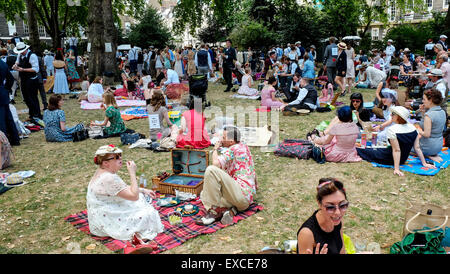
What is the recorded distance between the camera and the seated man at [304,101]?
10617mm

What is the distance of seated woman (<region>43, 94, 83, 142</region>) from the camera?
8445 millimetres

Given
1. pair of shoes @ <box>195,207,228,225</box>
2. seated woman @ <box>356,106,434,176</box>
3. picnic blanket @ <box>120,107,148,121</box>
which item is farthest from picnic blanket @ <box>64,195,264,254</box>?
picnic blanket @ <box>120,107,148,121</box>

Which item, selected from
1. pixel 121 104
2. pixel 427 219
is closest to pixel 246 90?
pixel 121 104

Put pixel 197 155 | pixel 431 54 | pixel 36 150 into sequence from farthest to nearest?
pixel 431 54 → pixel 36 150 → pixel 197 155

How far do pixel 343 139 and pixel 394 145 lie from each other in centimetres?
90

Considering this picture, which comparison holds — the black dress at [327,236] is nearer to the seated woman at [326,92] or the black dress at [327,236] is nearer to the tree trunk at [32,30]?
the seated woman at [326,92]

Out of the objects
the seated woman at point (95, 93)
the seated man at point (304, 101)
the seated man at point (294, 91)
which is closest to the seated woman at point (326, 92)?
the seated man at point (294, 91)

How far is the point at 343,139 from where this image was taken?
22.0 ft

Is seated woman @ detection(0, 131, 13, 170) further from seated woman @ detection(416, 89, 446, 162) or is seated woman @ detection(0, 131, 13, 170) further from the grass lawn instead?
seated woman @ detection(416, 89, 446, 162)

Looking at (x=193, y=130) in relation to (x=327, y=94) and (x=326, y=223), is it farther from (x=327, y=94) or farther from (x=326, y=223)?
(x=327, y=94)

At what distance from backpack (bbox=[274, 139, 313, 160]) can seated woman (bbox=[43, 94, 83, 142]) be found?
5055 millimetres

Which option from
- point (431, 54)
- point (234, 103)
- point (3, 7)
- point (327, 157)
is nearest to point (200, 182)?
point (327, 157)

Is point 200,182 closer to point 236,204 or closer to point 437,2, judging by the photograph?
point 236,204

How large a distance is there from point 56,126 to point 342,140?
22.0ft
